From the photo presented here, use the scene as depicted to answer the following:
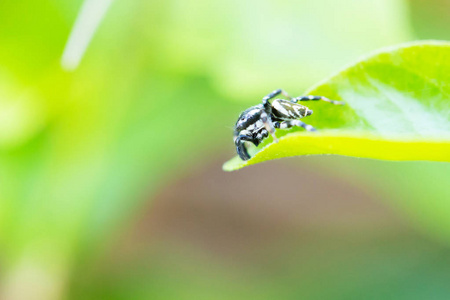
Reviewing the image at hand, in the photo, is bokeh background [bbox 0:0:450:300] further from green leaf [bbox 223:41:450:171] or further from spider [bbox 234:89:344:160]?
green leaf [bbox 223:41:450:171]

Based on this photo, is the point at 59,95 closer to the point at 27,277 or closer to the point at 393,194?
the point at 27,277

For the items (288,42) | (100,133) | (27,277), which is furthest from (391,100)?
(27,277)

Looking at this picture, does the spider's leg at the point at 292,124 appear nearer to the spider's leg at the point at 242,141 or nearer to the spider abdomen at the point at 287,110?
the spider abdomen at the point at 287,110

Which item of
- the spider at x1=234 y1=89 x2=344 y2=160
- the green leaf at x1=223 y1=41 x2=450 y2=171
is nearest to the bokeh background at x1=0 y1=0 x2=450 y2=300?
the spider at x1=234 y1=89 x2=344 y2=160

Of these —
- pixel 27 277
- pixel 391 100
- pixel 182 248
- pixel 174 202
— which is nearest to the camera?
pixel 391 100

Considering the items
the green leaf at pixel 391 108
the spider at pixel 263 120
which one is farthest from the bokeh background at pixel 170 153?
the green leaf at pixel 391 108

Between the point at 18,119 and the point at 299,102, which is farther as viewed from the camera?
the point at 18,119
